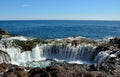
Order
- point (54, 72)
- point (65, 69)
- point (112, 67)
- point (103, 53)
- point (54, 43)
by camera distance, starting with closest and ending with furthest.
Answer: point (54, 72), point (65, 69), point (112, 67), point (103, 53), point (54, 43)

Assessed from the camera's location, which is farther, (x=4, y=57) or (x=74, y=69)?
(x=4, y=57)

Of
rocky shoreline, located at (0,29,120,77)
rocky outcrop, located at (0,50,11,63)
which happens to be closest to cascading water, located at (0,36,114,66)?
rocky shoreline, located at (0,29,120,77)

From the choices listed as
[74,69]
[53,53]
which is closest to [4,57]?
[53,53]

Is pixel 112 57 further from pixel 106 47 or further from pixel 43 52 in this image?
pixel 43 52

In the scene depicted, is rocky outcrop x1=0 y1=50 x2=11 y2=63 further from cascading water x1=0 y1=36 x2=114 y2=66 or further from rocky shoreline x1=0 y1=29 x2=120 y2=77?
cascading water x1=0 y1=36 x2=114 y2=66

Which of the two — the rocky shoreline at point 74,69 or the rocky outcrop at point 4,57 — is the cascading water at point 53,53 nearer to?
the rocky shoreline at point 74,69

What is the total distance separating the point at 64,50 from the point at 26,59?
6.17 meters

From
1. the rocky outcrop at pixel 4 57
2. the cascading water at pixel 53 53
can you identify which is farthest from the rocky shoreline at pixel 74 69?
the cascading water at pixel 53 53

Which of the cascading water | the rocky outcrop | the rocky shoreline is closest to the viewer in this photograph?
the rocky shoreline

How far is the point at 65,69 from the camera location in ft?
72.9

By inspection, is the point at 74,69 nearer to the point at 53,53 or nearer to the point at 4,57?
the point at 4,57

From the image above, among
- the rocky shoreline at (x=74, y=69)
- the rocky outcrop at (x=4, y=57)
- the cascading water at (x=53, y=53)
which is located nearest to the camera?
the rocky shoreline at (x=74, y=69)

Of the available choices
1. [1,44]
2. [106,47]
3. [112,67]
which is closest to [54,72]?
[112,67]

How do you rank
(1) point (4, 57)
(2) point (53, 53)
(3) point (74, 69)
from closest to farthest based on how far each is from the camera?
(3) point (74, 69) < (1) point (4, 57) < (2) point (53, 53)
